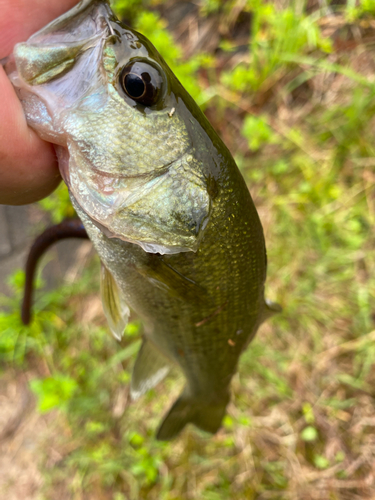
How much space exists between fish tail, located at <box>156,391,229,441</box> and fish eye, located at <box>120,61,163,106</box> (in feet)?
4.14

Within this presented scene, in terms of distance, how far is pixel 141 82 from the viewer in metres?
0.82

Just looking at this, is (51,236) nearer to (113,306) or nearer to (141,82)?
(113,306)

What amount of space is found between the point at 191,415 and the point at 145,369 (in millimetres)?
374

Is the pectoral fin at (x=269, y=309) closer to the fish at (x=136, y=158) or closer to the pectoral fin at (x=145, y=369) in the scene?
the fish at (x=136, y=158)

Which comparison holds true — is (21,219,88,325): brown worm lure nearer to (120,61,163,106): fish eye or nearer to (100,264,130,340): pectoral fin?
(100,264,130,340): pectoral fin

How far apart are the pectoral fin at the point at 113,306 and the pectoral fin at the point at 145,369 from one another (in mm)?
355

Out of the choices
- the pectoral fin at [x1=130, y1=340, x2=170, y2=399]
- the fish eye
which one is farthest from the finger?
the pectoral fin at [x1=130, y1=340, x2=170, y2=399]

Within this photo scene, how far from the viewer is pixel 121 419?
2311 millimetres

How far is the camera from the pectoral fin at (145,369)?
1432mm

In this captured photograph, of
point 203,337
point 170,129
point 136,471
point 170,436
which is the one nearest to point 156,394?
point 136,471

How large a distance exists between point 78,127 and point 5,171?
0.26 metres

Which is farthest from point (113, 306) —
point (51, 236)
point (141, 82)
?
point (141, 82)

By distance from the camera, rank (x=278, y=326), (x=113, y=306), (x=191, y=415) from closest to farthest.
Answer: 1. (x=113, y=306)
2. (x=191, y=415)
3. (x=278, y=326)

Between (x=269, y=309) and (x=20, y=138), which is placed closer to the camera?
(x=20, y=138)
